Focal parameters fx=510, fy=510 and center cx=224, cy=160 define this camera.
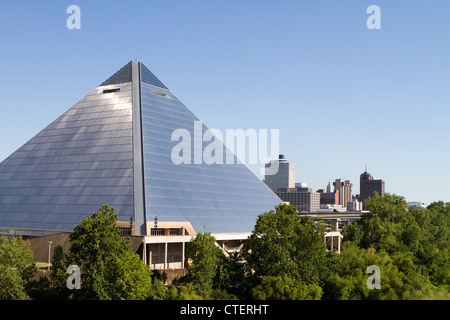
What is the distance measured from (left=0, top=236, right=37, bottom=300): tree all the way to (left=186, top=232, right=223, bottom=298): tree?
19260mm

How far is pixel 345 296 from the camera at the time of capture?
2598 inches

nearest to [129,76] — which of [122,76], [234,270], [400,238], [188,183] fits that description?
[122,76]

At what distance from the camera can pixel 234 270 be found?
66750 millimetres

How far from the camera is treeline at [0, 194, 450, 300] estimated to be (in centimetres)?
5759

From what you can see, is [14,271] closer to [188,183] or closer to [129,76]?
[188,183]

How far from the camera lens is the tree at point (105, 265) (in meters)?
56.9

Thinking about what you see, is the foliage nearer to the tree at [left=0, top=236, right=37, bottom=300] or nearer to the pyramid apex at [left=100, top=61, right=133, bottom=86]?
the pyramid apex at [left=100, top=61, right=133, bottom=86]

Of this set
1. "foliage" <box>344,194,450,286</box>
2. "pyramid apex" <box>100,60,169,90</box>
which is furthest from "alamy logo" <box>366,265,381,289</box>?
"pyramid apex" <box>100,60,169,90</box>

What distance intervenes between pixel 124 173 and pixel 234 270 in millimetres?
29920

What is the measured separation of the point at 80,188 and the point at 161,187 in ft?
47.5

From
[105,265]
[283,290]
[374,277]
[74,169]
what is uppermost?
[74,169]

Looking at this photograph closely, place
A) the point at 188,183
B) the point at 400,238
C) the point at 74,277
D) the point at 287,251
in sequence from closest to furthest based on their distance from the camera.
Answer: the point at 74,277 → the point at 287,251 → the point at 188,183 → the point at 400,238

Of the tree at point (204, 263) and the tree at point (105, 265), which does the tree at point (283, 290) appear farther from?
the tree at point (105, 265)
